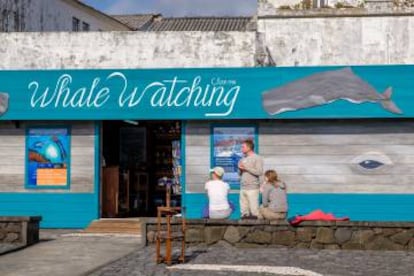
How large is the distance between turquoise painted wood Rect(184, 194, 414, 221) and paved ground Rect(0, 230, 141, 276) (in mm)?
3902

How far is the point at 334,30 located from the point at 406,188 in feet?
12.9

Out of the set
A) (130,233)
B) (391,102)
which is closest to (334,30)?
(391,102)

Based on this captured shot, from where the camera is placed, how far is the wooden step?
58.1 ft

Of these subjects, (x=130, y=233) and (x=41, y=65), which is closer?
(x=130, y=233)

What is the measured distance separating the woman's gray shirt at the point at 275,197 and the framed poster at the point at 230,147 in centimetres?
376

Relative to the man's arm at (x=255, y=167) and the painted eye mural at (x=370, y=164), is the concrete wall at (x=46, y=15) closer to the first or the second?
the painted eye mural at (x=370, y=164)

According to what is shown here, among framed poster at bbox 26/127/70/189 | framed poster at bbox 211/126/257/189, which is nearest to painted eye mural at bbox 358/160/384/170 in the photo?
framed poster at bbox 211/126/257/189

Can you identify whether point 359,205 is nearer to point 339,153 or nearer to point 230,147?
point 339,153

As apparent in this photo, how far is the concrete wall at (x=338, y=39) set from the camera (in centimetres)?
1869

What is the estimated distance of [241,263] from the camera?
12.5 metres

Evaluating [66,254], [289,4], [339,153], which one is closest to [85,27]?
[289,4]

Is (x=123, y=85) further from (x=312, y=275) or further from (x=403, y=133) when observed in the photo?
(x=312, y=275)

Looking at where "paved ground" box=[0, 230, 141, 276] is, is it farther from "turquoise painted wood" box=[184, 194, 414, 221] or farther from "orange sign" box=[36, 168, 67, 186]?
"turquoise painted wood" box=[184, 194, 414, 221]

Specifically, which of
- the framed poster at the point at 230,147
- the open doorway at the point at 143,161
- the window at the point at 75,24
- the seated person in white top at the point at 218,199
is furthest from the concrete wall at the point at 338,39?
the window at the point at 75,24
